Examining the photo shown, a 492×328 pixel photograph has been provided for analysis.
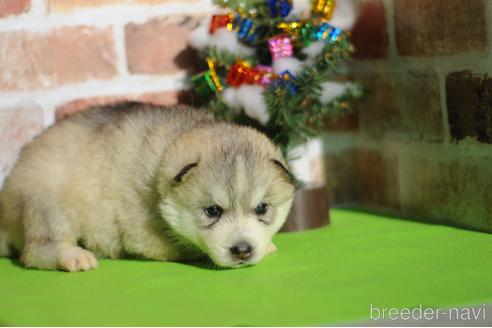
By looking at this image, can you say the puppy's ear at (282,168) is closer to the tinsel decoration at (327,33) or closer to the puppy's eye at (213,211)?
the puppy's eye at (213,211)

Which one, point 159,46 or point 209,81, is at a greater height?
point 159,46

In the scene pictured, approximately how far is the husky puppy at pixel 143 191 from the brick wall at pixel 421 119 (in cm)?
54

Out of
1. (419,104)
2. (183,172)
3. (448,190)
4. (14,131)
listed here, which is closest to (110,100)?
(14,131)

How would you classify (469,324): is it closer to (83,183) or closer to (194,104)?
(83,183)

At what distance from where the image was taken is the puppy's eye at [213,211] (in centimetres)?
206

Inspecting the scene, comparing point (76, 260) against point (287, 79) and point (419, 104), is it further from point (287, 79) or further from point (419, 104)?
point (419, 104)

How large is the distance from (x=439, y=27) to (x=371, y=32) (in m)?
0.41

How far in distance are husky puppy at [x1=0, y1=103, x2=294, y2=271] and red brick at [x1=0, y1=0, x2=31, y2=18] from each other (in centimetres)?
40

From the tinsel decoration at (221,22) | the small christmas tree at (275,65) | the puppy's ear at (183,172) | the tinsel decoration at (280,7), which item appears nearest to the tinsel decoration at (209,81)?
the small christmas tree at (275,65)

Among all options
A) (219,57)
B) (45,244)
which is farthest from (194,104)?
(45,244)

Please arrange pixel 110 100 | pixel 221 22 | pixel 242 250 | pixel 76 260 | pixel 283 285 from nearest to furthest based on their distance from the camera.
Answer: pixel 283 285 < pixel 242 250 < pixel 76 260 < pixel 221 22 < pixel 110 100

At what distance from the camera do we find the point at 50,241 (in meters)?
2.17

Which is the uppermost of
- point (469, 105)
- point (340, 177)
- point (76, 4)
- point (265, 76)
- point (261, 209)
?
point (76, 4)

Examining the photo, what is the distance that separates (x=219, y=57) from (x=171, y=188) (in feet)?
1.82
